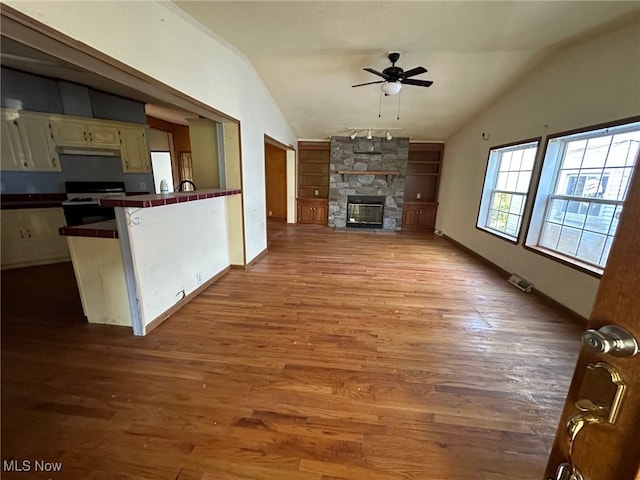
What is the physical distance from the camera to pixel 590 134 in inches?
108

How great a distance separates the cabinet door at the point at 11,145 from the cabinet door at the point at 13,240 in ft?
2.17

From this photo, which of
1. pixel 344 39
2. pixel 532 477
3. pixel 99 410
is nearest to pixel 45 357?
pixel 99 410

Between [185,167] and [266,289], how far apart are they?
5.92 m

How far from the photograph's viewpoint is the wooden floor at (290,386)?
1.29 metres

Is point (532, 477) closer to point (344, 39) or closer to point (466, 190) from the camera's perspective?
point (344, 39)

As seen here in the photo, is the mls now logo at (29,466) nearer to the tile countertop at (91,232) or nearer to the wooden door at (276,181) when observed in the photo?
the tile countertop at (91,232)

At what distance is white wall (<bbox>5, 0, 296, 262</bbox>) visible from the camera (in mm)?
1474

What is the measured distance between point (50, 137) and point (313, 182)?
17.7ft

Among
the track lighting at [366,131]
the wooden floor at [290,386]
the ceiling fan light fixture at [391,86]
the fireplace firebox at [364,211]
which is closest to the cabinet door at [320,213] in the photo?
the fireplace firebox at [364,211]

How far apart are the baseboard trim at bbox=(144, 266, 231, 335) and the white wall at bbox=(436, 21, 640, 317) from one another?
13.5 ft

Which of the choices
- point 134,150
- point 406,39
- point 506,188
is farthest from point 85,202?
point 506,188

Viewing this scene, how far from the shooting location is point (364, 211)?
7.22 m

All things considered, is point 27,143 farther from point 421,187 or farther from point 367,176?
point 421,187

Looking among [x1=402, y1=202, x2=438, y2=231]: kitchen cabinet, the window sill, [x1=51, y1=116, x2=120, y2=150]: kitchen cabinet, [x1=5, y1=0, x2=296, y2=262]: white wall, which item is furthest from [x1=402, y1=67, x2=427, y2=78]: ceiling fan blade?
[x1=51, y1=116, x2=120, y2=150]: kitchen cabinet
